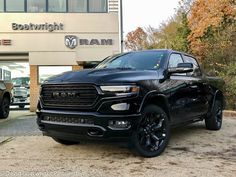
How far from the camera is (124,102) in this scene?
614 centimetres

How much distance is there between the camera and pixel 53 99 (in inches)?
266

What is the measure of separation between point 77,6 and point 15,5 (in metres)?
2.90

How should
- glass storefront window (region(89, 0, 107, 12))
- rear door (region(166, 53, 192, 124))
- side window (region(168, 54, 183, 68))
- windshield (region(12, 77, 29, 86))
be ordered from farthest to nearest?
windshield (region(12, 77, 29, 86))
glass storefront window (region(89, 0, 107, 12))
side window (region(168, 54, 183, 68))
rear door (region(166, 53, 192, 124))

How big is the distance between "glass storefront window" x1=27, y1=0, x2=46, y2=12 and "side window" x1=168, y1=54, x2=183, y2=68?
42.1 feet

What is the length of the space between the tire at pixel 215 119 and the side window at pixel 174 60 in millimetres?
1815

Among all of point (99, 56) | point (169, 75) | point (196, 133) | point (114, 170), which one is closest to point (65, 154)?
point (114, 170)

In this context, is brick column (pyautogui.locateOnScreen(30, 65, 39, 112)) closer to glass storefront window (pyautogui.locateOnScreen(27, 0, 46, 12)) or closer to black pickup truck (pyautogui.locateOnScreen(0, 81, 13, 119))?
glass storefront window (pyautogui.locateOnScreen(27, 0, 46, 12))

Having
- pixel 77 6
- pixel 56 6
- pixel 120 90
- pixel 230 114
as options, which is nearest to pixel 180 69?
pixel 120 90

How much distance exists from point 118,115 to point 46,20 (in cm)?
1415

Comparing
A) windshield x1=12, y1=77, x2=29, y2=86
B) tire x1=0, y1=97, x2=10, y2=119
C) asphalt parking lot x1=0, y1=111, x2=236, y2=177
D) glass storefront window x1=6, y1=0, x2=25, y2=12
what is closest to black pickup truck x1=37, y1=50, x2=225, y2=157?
asphalt parking lot x1=0, y1=111, x2=236, y2=177

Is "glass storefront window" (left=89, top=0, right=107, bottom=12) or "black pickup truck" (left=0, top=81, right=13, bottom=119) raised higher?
"glass storefront window" (left=89, top=0, right=107, bottom=12)

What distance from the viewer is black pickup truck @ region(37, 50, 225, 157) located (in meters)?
6.14

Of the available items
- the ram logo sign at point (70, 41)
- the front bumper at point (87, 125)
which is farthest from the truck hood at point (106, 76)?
the ram logo sign at point (70, 41)

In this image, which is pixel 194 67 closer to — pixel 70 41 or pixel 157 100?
pixel 157 100
